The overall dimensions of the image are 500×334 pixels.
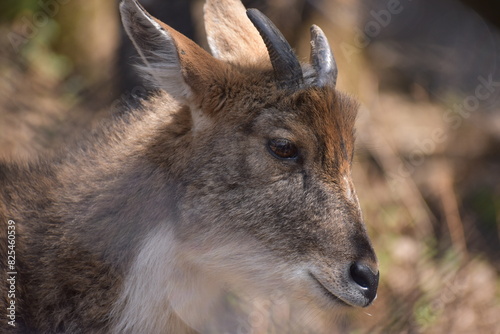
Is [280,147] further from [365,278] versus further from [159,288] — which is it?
[159,288]

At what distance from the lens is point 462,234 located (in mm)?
7215

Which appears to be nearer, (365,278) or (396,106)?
(365,278)

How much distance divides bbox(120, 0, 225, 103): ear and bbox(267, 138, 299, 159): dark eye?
1.46ft

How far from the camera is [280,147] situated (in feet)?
12.3

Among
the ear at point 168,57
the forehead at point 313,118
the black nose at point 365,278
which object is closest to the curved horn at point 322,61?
the forehead at point 313,118

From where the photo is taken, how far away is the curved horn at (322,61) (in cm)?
402

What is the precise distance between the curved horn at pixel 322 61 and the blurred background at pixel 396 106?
A: 2.16 meters

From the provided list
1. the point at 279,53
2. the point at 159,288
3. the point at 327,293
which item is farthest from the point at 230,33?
the point at 327,293

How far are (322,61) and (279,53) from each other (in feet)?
1.20

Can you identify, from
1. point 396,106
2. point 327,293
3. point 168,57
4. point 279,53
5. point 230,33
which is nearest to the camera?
point 168,57

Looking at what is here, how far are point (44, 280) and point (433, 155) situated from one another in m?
5.30

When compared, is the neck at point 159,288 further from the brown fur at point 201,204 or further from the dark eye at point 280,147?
the dark eye at point 280,147

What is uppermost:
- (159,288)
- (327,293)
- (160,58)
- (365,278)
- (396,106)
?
(160,58)

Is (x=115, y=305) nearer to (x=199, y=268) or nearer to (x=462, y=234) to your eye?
(x=199, y=268)
